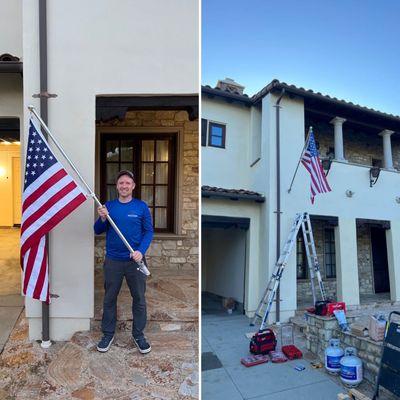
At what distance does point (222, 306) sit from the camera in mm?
7020

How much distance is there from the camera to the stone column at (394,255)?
6.86 meters

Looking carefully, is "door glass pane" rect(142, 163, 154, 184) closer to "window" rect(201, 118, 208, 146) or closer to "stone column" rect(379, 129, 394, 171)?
"window" rect(201, 118, 208, 146)

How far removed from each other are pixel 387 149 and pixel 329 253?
8.05 ft

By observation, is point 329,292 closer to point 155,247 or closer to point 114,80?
point 155,247

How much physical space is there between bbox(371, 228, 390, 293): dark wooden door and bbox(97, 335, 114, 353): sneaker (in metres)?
7.04

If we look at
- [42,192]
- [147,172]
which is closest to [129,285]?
[42,192]

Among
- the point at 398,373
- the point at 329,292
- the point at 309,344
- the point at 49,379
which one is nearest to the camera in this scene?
the point at 49,379

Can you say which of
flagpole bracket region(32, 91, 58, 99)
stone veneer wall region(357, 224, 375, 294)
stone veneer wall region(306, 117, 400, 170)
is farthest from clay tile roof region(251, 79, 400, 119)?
flagpole bracket region(32, 91, 58, 99)

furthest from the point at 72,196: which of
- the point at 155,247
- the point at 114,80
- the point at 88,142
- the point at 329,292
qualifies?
the point at 329,292

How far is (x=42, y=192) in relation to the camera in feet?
7.91

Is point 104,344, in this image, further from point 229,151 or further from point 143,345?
point 229,151

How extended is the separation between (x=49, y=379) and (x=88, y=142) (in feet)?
5.50

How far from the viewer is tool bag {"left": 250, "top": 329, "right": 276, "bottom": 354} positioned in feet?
15.2

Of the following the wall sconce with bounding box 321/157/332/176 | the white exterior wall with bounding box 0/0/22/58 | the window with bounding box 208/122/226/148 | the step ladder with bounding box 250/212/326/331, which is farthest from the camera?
the window with bounding box 208/122/226/148
